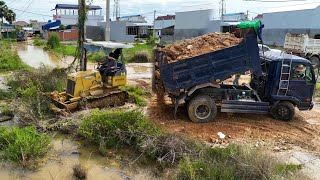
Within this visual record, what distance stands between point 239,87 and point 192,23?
3655 cm

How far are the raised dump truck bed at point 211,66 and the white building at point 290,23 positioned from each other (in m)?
26.2

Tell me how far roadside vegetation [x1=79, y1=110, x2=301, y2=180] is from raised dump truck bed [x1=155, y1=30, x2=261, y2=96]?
5.55 feet

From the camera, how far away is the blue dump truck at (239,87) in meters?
9.15

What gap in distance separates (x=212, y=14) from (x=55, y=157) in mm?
39906

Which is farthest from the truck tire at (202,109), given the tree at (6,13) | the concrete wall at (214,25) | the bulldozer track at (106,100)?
the tree at (6,13)

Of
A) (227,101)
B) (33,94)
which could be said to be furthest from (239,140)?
(33,94)

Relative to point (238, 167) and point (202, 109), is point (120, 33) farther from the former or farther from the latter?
point (238, 167)

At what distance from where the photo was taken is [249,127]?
30.6ft

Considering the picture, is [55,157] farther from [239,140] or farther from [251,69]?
[251,69]

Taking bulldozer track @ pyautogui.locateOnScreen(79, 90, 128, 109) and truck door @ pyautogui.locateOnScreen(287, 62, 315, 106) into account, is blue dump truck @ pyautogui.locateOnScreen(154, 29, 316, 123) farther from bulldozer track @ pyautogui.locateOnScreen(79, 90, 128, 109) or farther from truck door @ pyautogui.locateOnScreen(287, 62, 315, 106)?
bulldozer track @ pyautogui.locateOnScreen(79, 90, 128, 109)

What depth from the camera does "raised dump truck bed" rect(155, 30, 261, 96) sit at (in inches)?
358

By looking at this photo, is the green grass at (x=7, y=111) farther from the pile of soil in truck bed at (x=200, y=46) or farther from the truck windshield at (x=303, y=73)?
the truck windshield at (x=303, y=73)

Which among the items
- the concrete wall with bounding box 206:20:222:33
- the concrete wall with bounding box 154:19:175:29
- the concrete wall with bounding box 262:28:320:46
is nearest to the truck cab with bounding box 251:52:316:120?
the concrete wall with bounding box 262:28:320:46

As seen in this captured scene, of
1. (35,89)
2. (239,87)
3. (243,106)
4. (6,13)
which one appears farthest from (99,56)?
(6,13)
